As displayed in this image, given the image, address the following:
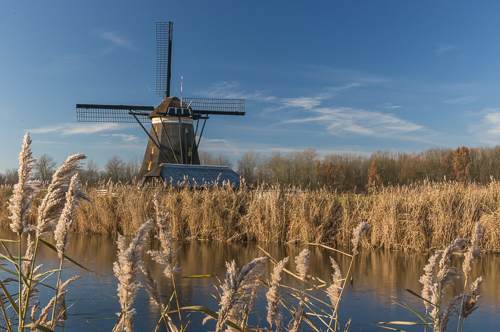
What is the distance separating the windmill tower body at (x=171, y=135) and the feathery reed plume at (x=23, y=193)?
23.2 meters

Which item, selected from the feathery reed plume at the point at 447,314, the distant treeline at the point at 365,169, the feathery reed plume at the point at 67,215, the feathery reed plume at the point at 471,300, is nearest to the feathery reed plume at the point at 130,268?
the feathery reed plume at the point at 67,215

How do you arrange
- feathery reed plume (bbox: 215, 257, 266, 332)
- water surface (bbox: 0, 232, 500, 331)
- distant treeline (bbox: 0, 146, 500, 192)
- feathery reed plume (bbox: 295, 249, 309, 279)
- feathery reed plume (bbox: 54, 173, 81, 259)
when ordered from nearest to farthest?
feathery reed plume (bbox: 215, 257, 266, 332), feathery reed plume (bbox: 54, 173, 81, 259), feathery reed plume (bbox: 295, 249, 309, 279), water surface (bbox: 0, 232, 500, 331), distant treeline (bbox: 0, 146, 500, 192)

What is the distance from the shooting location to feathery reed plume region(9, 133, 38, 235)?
1272 millimetres

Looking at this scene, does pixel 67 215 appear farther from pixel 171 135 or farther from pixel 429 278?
pixel 171 135

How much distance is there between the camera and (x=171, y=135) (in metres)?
24.7

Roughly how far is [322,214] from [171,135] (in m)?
15.5

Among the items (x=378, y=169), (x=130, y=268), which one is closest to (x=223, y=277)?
(x=130, y=268)

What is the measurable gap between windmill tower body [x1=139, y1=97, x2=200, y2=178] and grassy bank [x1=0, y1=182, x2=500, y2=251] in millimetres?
11748

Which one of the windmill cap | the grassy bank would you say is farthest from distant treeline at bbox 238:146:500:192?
the grassy bank

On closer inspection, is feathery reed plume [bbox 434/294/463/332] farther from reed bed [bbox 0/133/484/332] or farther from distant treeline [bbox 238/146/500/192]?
distant treeline [bbox 238/146/500/192]

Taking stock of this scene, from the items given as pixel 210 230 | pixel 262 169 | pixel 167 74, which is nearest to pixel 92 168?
pixel 262 169

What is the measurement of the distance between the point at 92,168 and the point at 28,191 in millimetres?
63845

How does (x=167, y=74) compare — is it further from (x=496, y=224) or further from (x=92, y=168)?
(x=92, y=168)

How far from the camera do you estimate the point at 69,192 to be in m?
1.25
